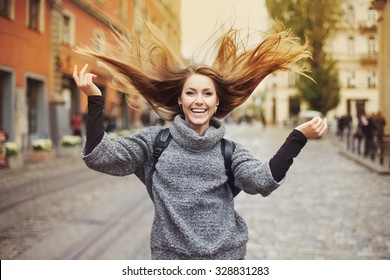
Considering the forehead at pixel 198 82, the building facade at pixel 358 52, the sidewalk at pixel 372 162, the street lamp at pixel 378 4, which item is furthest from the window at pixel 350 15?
the sidewalk at pixel 372 162

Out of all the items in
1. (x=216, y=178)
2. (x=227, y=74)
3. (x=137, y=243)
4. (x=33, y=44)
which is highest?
(x=33, y=44)

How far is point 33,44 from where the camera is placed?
1209 centimetres

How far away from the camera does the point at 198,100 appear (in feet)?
7.30

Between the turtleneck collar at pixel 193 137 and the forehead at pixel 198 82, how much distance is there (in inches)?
6.3

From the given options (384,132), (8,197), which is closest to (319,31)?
(8,197)

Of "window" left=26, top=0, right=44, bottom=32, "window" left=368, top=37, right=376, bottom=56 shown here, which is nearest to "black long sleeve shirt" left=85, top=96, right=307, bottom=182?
"window" left=368, top=37, right=376, bottom=56

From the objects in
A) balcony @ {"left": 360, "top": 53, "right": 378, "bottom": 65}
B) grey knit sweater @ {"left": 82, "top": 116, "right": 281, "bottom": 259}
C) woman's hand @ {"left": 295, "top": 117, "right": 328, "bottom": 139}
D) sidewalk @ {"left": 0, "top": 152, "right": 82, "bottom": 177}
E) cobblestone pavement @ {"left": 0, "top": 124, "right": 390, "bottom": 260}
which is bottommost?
cobblestone pavement @ {"left": 0, "top": 124, "right": 390, "bottom": 260}

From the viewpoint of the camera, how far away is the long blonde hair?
2393mm

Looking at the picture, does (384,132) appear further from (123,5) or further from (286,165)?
(286,165)

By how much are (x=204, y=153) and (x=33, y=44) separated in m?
10.8

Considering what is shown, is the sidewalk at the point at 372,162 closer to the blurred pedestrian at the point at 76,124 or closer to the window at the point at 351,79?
the window at the point at 351,79

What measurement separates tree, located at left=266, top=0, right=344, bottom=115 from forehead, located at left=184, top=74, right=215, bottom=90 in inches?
59.1

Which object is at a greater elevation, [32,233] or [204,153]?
[204,153]

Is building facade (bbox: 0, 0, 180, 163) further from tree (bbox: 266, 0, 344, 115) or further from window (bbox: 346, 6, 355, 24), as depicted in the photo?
window (bbox: 346, 6, 355, 24)
